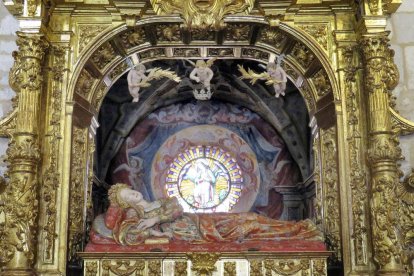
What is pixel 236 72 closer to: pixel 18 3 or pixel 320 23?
pixel 320 23

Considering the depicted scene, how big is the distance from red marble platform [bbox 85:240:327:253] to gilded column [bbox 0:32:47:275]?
0.97 meters

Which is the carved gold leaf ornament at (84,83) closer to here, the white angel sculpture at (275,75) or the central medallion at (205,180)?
the white angel sculpture at (275,75)

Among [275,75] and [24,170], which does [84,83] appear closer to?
[24,170]

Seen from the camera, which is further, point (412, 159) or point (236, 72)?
point (236, 72)

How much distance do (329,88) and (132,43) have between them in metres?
3.22

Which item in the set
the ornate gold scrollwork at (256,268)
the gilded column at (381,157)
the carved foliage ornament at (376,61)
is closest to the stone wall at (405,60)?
the gilded column at (381,157)

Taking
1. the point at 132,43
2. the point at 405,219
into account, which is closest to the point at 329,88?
the point at 405,219

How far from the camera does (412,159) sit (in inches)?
354

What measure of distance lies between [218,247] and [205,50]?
344cm

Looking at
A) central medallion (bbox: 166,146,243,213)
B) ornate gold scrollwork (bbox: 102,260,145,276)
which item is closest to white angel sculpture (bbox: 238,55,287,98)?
ornate gold scrollwork (bbox: 102,260,145,276)

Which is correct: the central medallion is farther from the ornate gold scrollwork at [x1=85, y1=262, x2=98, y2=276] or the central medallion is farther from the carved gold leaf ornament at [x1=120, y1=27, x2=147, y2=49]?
the ornate gold scrollwork at [x1=85, y1=262, x2=98, y2=276]

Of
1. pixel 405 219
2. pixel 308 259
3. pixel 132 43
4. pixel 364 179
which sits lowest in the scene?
pixel 308 259

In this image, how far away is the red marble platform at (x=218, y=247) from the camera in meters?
8.47

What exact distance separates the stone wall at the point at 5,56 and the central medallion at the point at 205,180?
6.03m
